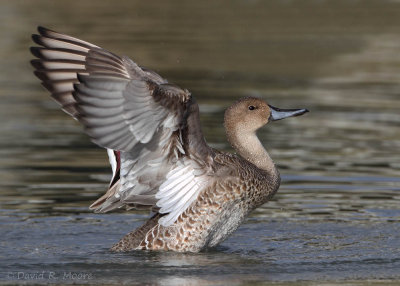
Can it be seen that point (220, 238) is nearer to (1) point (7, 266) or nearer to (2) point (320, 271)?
(2) point (320, 271)

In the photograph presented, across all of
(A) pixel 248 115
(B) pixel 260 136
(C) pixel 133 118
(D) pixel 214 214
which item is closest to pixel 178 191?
(D) pixel 214 214

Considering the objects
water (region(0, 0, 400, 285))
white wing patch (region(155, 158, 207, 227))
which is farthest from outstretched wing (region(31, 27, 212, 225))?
water (region(0, 0, 400, 285))

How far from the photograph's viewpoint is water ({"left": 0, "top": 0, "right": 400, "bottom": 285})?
7.20m

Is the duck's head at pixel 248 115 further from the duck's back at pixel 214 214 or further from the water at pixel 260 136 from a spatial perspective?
the water at pixel 260 136

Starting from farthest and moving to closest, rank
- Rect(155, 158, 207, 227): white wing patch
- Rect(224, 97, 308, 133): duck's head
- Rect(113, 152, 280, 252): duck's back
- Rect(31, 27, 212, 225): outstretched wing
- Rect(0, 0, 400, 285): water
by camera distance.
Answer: Rect(224, 97, 308, 133): duck's head → Rect(113, 152, 280, 252): duck's back → Rect(155, 158, 207, 227): white wing patch → Rect(0, 0, 400, 285): water → Rect(31, 27, 212, 225): outstretched wing

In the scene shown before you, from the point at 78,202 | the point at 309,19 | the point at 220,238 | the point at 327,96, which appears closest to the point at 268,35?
the point at 309,19

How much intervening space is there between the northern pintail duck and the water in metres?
0.28

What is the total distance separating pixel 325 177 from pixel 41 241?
3.30 m

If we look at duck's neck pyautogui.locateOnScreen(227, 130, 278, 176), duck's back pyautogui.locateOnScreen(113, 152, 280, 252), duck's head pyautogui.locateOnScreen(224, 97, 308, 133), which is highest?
Result: duck's head pyautogui.locateOnScreen(224, 97, 308, 133)

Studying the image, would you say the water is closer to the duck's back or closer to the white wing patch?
the duck's back

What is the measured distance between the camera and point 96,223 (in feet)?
28.1

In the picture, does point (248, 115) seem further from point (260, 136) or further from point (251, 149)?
point (260, 136)

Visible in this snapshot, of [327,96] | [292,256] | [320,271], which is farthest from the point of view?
[327,96]

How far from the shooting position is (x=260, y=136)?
461 inches
